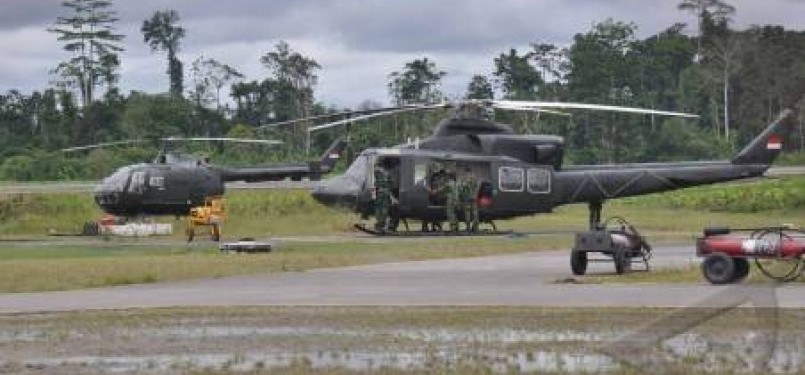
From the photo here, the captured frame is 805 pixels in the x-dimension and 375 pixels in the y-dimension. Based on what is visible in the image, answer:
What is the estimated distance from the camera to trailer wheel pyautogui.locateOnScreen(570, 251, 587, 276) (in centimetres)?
2377

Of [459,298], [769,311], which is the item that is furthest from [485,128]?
[769,311]

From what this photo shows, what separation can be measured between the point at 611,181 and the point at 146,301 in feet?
68.8

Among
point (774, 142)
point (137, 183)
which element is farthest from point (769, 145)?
point (137, 183)

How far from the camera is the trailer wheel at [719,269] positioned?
2105 centimetres

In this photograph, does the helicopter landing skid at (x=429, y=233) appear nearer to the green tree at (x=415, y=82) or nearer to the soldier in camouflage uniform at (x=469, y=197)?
the soldier in camouflage uniform at (x=469, y=197)

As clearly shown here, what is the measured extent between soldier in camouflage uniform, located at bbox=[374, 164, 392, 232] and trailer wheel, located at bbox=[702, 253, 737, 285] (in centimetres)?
1624

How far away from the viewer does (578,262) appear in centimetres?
2386

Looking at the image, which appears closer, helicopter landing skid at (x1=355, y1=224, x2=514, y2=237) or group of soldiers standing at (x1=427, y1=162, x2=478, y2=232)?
helicopter landing skid at (x1=355, y1=224, x2=514, y2=237)

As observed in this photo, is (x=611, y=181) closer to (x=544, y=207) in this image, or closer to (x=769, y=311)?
(x=544, y=207)

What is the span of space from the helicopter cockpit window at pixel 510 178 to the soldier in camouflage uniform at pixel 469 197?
77 centimetres

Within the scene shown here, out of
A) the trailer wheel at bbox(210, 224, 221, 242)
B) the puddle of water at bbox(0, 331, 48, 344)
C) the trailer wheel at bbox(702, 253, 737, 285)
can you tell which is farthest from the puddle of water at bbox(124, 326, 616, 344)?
the trailer wheel at bbox(210, 224, 221, 242)

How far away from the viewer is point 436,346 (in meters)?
15.0

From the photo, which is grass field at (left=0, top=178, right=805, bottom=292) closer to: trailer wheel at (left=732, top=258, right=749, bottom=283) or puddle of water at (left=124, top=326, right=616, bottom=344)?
trailer wheel at (left=732, top=258, right=749, bottom=283)

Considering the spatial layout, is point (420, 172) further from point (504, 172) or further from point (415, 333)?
point (415, 333)
